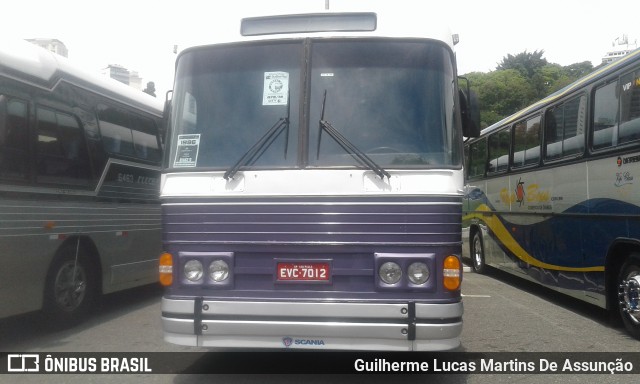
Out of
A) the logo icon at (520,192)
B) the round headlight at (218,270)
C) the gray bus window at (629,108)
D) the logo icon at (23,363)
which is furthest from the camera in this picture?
the logo icon at (520,192)

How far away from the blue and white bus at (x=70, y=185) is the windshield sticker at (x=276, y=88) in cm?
329

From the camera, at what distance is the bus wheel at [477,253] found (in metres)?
14.8

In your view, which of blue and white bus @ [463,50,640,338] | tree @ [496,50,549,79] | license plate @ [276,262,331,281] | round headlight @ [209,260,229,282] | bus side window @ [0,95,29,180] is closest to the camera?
license plate @ [276,262,331,281]

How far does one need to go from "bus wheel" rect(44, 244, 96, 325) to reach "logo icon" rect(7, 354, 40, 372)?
1.15m

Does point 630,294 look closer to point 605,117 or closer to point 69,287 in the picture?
point 605,117

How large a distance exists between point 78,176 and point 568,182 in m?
6.86

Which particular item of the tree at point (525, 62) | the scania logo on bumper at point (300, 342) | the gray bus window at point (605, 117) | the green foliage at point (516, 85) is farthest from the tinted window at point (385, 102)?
the tree at point (525, 62)

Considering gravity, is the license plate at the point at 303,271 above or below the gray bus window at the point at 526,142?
below

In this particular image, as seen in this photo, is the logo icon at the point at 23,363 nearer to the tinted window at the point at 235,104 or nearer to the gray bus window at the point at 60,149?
the gray bus window at the point at 60,149

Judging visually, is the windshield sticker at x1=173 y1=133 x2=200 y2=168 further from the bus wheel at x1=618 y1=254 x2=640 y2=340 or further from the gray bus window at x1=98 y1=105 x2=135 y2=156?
the bus wheel at x1=618 y1=254 x2=640 y2=340

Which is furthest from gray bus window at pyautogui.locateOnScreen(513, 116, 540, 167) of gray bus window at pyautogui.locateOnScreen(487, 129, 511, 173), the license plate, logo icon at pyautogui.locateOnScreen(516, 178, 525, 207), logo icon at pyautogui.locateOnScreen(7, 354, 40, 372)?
logo icon at pyautogui.locateOnScreen(7, 354, 40, 372)

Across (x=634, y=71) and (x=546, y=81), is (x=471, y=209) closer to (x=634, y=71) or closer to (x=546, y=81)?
(x=634, y=71)

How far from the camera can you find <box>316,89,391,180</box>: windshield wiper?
5031 mm

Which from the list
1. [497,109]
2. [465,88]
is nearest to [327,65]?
[465,88]
